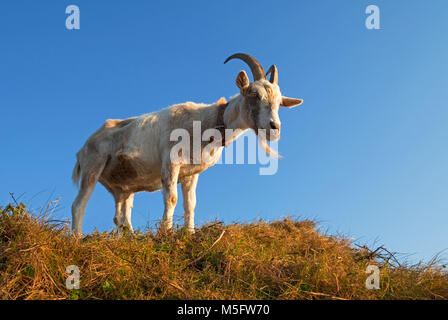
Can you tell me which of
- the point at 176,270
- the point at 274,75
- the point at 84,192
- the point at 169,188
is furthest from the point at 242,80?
the point at 84,192

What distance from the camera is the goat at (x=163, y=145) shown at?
5840 millimetres

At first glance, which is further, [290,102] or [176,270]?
[290,102]

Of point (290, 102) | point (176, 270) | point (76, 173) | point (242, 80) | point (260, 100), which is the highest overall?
point (242, 80)

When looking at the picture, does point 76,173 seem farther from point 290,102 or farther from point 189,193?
point 290,102

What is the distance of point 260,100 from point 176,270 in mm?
2996

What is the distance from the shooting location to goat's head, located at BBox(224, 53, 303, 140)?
557 cm

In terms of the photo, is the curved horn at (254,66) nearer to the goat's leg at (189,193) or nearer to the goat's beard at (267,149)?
the goat's beard at (267,149)

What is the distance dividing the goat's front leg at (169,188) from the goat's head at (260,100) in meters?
1.44

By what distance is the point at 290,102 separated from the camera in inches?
256

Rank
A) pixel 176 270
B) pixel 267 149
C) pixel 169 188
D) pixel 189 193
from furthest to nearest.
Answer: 1. pixel 189 193
2. pixel 267 149
3. pixel 169 188
4. pixel 176 270

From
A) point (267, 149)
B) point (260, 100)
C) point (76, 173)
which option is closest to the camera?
point (260, 100)

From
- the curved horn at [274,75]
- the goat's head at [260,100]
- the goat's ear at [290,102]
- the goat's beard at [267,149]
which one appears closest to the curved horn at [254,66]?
the goat's head at [260,100]
